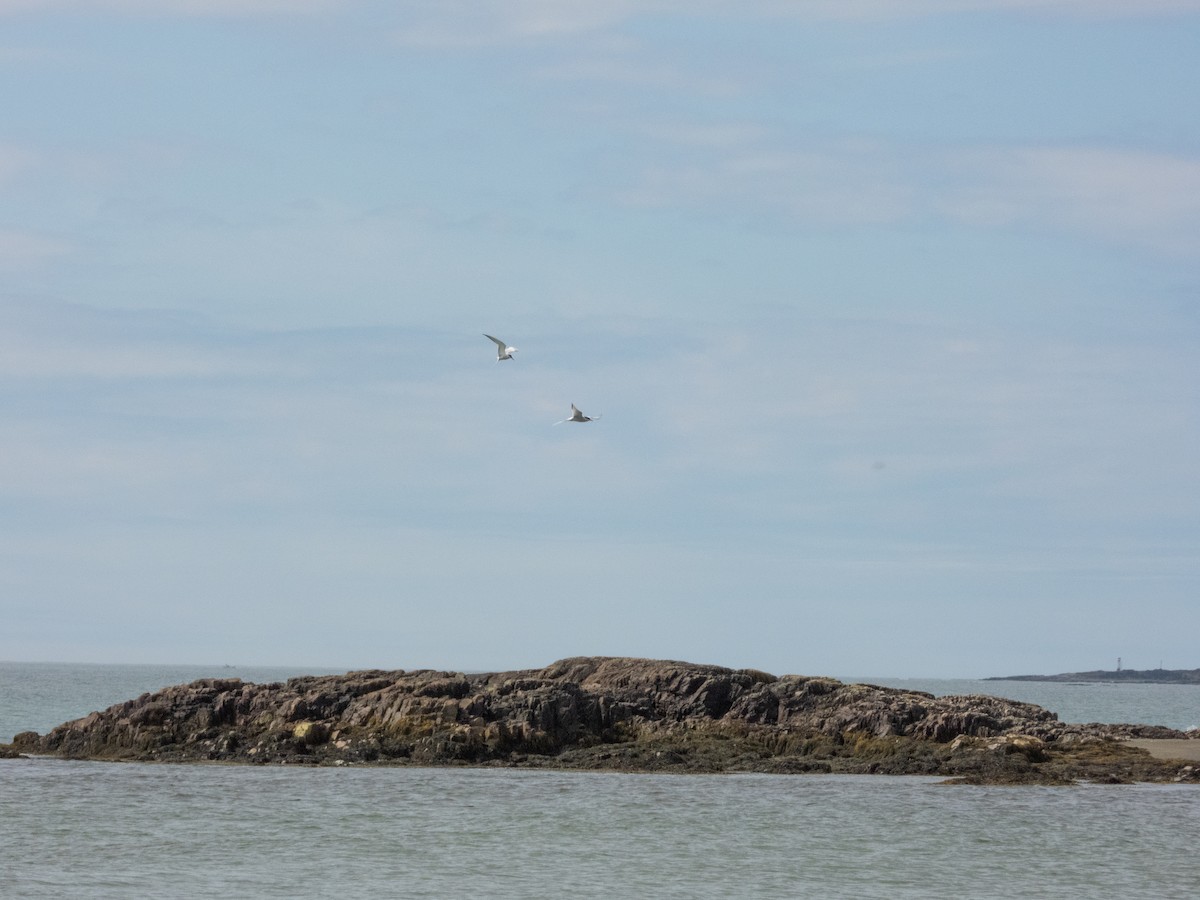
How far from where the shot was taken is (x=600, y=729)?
1841 inches

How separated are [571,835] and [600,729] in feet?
45.3

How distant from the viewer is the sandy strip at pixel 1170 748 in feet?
153

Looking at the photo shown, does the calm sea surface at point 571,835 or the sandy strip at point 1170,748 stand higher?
the sandy strip at point 1170,748

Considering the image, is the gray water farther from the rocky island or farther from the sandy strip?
the sandy strip

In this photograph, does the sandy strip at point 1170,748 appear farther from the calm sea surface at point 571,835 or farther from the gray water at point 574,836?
the gray water at point 574,836

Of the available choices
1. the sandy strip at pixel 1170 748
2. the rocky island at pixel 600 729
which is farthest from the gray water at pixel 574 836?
the sandy strip at pixel 1170 748

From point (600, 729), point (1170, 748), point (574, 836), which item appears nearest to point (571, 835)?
point (574, 836)

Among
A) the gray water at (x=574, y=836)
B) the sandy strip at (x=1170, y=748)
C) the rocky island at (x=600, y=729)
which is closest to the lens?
the gray water at (x=574, y=836)

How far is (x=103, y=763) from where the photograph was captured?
45250mm

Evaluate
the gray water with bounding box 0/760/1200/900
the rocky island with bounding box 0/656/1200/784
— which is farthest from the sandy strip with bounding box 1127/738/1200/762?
the gray water with bounding box 0/760/1200/900

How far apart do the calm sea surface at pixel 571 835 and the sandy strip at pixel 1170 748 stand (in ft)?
20.7

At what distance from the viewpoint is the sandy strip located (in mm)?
46625

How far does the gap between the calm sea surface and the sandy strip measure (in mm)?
6296

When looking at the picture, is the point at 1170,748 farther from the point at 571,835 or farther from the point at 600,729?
the point at 571,835
